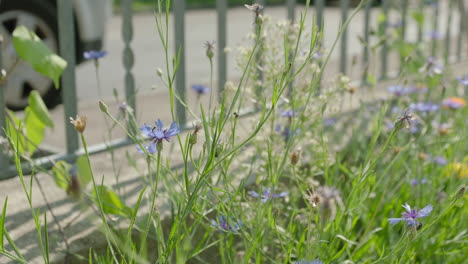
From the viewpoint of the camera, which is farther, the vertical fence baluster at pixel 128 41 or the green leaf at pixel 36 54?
the vertical fence baluster at pixel 128 41

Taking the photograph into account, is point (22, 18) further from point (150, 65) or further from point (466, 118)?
point (150, 65)

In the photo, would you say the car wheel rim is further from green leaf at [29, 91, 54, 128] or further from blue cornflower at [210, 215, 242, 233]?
blue cornflower at [210, 215, 242, 233]

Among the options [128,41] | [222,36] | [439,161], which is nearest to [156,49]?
[222,36]

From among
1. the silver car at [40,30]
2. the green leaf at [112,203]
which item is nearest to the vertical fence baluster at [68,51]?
the green leaf at [112,203]

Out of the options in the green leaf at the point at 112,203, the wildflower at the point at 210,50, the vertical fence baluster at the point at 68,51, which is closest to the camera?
the wildflower at the point at 210,50

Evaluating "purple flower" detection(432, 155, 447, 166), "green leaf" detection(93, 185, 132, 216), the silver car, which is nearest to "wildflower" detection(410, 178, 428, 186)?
"purple flower" detection(432, 155, 447, 166)

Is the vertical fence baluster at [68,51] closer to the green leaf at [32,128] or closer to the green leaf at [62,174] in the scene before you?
the green leaf at [32,128]
